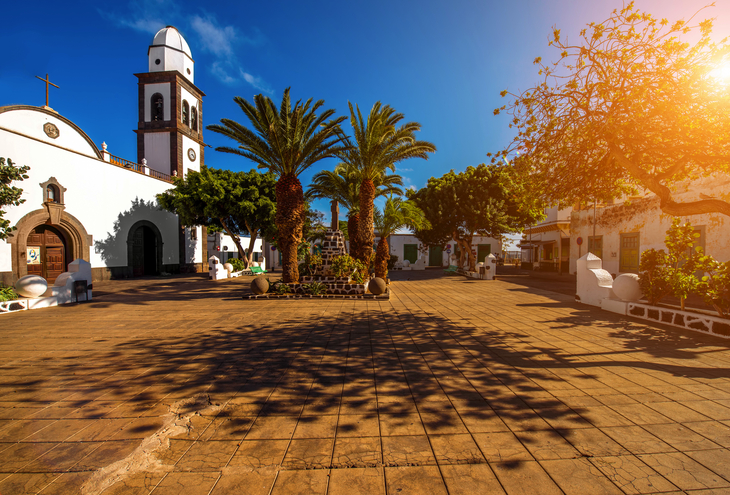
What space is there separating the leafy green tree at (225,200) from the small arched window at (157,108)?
9837 mm

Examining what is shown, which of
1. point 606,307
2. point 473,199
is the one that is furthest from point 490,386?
point 473,199

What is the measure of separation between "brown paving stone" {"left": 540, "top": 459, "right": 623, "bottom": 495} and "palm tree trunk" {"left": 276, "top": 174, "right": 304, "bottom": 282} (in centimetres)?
1136

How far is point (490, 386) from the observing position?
4.07 metres

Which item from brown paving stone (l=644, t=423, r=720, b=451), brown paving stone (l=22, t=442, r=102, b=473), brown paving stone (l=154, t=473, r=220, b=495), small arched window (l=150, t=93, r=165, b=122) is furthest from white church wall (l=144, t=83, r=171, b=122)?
brown paving stone (l=644, t=423, r=720, b=451)

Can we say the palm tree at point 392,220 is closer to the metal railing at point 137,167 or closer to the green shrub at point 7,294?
the green shrub at point 7,294

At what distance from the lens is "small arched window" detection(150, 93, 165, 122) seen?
29188 millimetres

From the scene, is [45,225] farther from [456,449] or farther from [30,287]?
[456,449]

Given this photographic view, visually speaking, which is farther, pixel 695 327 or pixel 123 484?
pixel 695 327

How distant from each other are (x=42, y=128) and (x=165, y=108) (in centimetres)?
1364

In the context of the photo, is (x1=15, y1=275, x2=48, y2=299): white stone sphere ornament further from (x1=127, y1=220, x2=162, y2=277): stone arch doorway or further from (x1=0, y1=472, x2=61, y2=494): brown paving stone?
(x1=127, y1=220, x2=162, y2=277): stone arch doorway

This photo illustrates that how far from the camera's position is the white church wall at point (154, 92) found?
1140 inches

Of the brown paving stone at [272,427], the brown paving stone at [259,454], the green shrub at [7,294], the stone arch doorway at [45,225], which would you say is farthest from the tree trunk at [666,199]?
the stone arch doorway at [45,225]

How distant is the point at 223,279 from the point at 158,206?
9.03 meters

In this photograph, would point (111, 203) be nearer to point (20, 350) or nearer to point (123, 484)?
point (20, 350)
